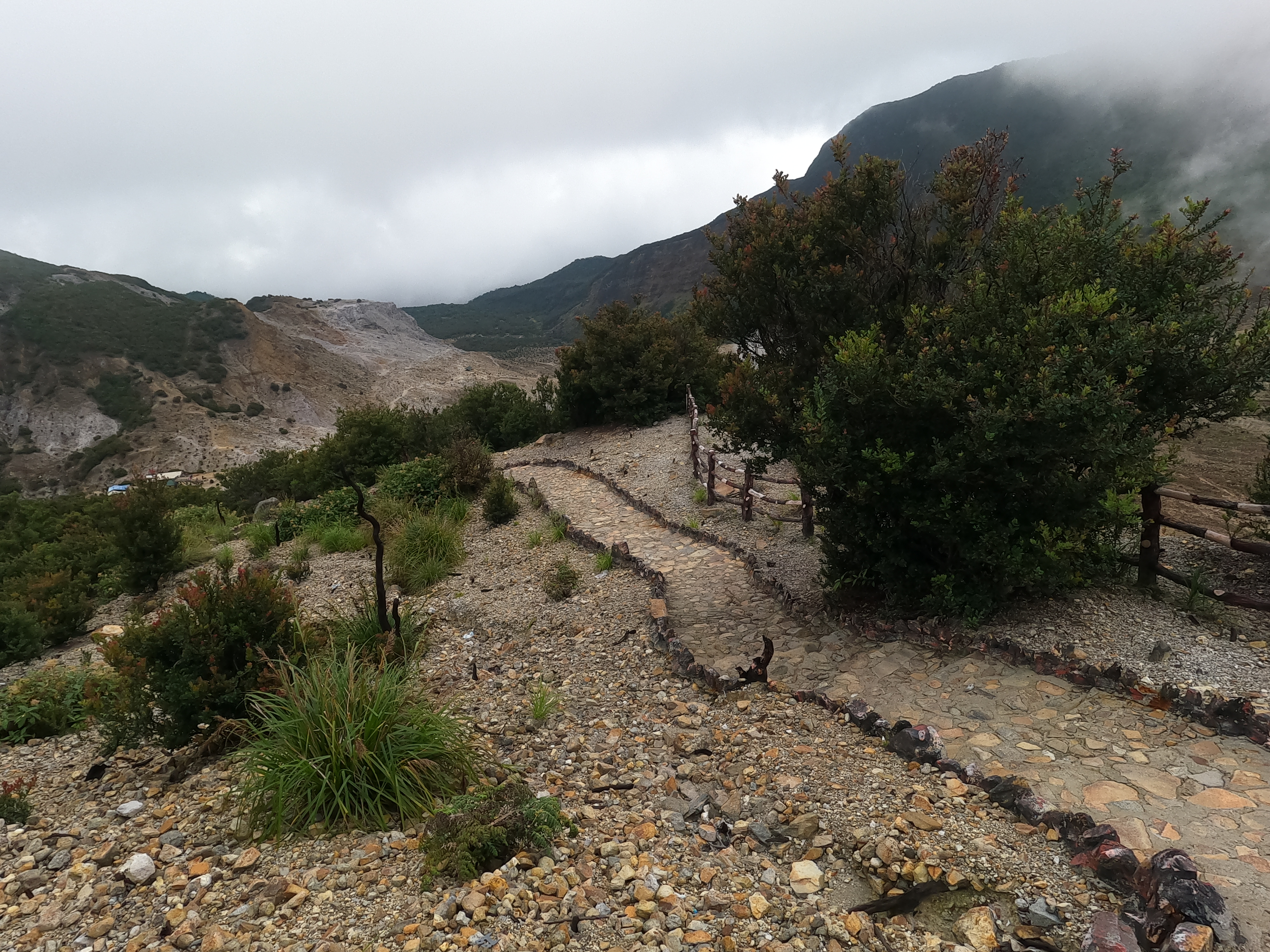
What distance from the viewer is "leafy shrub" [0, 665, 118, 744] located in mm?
5891

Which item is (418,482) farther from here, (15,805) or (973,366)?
(973,366)

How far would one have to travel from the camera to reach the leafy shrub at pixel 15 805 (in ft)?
13.3

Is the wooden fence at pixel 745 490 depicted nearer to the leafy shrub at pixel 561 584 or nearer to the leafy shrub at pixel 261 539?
the leafy shrub at pixel 561 584

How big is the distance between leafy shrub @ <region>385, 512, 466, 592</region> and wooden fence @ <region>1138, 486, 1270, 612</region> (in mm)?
8323

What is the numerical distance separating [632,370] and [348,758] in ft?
51.8

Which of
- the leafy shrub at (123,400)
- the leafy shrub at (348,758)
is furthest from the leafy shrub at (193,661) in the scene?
the leafy shrub at (123,400)

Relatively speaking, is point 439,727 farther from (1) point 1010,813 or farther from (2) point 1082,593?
(2) point 1082,593

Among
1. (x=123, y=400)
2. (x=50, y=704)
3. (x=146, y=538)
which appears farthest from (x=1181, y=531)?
(x=123, y=400)

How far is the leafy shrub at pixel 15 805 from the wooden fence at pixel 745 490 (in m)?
6.44

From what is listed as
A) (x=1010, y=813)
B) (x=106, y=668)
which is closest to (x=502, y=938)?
(x=1010, y=813)

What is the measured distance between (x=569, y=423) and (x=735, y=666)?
15.7 m

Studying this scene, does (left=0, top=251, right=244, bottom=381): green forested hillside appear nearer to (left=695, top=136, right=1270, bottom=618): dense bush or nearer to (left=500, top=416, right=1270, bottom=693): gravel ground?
(left=500, top=416, right=1270, bottom=693): gravel ground

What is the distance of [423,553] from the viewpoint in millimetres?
9883

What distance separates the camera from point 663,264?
509 ft
